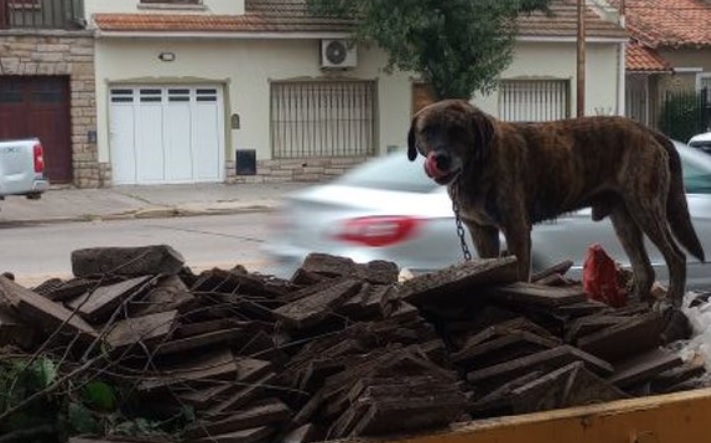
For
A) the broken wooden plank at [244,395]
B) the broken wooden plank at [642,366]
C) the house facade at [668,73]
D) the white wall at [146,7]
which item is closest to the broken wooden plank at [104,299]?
the broken wooden plank at [244,395]

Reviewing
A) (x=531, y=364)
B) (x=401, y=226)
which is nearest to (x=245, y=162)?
(x=401, y=226)

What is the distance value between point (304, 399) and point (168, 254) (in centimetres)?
100

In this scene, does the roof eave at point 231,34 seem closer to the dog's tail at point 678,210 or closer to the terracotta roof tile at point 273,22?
the terracotta roof tile at point 273,22

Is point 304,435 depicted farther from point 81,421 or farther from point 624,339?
point 624,339

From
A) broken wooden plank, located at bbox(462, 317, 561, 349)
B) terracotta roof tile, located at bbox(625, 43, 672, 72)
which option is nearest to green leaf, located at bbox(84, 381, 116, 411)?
broken wooden plank, located at bbox(462, 317, 561, 349)

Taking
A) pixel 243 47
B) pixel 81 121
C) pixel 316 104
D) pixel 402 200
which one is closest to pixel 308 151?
pixel 316 104

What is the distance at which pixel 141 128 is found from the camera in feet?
89.8

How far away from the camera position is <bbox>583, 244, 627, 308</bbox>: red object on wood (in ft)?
17.0

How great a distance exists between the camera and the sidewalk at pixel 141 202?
75.4 feet

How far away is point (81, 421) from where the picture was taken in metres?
3.27

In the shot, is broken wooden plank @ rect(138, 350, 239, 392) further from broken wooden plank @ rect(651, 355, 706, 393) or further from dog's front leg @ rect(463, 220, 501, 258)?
dog's front leg @ rect(463, 220, 501, 258)

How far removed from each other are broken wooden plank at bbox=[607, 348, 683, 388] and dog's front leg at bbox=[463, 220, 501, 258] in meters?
1.26

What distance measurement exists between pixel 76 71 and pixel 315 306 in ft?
77.5

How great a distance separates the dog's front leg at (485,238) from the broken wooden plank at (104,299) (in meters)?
1.71
